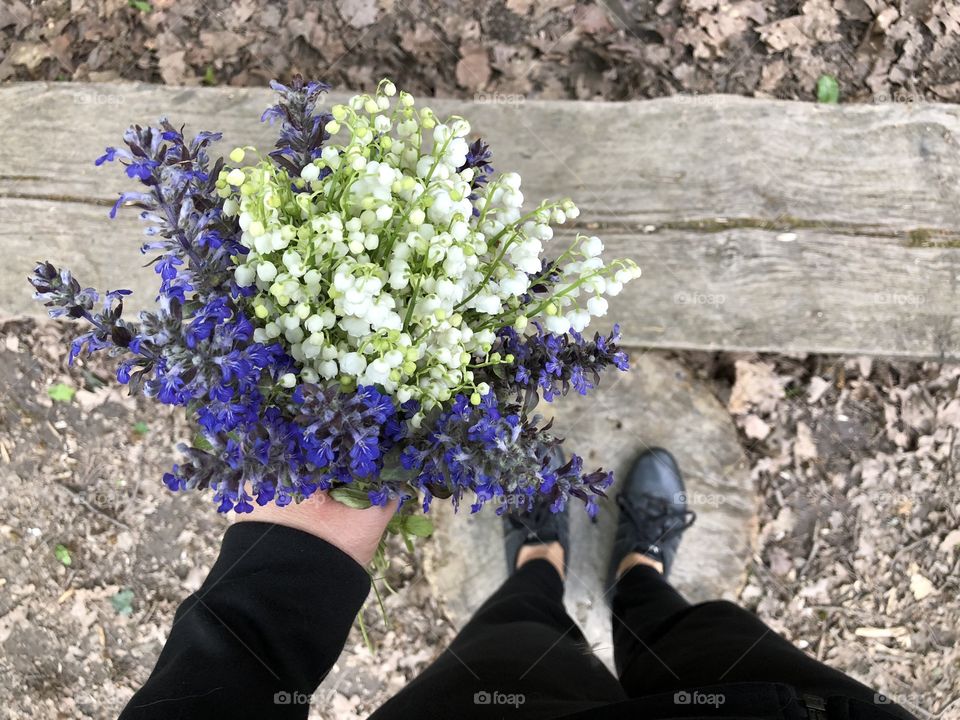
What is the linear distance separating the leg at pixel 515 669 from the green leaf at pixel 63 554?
159 cm

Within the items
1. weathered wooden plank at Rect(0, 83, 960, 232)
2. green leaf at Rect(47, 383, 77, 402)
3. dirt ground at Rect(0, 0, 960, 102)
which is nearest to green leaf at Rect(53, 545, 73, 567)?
green leaf at Rect(47, 383, 77, 402)

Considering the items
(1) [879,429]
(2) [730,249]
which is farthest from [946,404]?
(2) [730,249]

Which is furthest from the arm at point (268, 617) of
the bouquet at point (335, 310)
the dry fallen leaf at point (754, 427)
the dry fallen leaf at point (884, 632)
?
the dry fallen leaf at point (884, 632)

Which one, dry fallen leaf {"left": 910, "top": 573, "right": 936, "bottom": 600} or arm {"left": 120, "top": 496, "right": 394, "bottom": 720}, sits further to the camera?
dry fallen leaf {"left": 910, "top": 573, "right": 936, "bottom": 600}

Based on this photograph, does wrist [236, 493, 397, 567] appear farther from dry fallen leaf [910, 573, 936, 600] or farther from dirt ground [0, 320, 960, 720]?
dry fallen leaf [910, 573, 936, 600]

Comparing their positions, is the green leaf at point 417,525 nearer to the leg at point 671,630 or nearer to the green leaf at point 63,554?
the leg at point 671,630

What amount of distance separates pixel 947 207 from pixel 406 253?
6.03 ft

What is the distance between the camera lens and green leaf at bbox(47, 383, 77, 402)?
2.52 metres

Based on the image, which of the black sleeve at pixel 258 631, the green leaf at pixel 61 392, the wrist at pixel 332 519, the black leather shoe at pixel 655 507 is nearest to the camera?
the black sleeve at pixel 258 631

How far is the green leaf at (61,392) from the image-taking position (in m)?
2.52

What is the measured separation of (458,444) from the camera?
Result: 3.57 feet

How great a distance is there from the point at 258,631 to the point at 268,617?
0.03 m

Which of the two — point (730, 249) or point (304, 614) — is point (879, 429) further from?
point (304, 614)

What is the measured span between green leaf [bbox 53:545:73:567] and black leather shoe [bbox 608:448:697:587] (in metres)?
2.06
